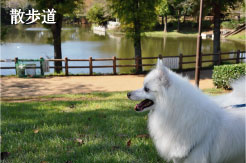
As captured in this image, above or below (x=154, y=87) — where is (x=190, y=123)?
below

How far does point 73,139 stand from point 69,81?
11.6 metres

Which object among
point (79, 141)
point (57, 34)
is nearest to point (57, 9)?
point (57, 34)

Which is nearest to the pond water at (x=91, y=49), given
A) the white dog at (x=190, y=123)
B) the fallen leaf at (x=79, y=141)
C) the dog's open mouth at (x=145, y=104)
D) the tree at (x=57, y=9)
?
the tree at (x=57, y=9)

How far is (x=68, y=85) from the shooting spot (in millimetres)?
14367

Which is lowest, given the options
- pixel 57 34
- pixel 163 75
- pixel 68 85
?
pixel 68 85

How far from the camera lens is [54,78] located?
641 inches

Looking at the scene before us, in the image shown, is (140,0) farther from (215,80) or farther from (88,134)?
(88,134)

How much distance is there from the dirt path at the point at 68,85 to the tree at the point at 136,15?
320 cm

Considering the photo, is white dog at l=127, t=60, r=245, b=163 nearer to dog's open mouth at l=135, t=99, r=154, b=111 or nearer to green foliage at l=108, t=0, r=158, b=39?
dog's open mouth at l=135, t=99, r=154, b=111

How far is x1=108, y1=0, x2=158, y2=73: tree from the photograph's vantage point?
57.1ft

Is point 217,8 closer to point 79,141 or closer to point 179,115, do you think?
point 79,141

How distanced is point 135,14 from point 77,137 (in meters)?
14.2

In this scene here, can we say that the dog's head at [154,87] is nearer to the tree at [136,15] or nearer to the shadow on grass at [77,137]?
the shadow on grass at [77,137]

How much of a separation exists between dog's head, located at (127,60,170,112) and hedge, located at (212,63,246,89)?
9.20m
